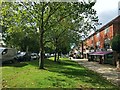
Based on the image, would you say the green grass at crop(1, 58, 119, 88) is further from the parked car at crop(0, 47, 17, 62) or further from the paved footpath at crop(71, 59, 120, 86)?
the parked car at crop(0, 47, 17, 62)

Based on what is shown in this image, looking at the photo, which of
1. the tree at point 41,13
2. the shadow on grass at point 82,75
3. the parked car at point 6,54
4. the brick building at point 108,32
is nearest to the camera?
the shadow on grass at point 82,75

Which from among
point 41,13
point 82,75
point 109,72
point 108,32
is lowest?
point 109,72

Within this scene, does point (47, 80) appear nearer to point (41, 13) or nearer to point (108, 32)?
point (41, 13)

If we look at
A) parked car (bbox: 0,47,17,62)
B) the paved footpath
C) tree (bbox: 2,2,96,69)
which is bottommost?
the paved footpath

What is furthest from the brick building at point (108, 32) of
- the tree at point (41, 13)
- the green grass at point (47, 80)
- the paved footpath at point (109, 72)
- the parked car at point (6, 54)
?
the green grass at point (47, 80)

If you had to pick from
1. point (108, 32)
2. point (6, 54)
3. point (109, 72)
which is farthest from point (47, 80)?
point (108, 32)

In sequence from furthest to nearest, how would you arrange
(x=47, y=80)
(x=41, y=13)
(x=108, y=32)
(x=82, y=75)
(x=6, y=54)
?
(x=108, y=32) < (x=6, y=54) < (x=41, y=13) < (x=82, y=75) < (x=47, y=80)

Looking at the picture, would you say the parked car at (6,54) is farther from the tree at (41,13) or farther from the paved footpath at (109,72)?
the paved footpath at (109,72)

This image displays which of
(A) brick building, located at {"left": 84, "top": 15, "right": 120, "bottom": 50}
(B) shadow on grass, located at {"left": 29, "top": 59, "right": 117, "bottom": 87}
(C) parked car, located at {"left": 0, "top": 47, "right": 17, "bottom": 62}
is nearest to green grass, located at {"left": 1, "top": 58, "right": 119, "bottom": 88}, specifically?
(B) shadow on grass, located at {"left": 29, "top": 59, "right": 117, "bottom": 87}

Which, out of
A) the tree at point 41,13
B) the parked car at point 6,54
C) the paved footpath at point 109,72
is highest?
the tree at point 41,13

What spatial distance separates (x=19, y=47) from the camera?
6325 centimetres

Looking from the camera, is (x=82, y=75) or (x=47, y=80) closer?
(x=47, y=80)

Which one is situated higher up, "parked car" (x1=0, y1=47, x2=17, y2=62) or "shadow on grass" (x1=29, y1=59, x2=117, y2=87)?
"parked car" (x1=0, y1=47, x2=17, y2=62)

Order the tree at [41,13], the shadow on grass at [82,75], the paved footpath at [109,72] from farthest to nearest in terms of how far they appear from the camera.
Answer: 1. the tree at [41,13]
2. the paved footpath at [109,72]
3. the shadow on grass at [82,75]
